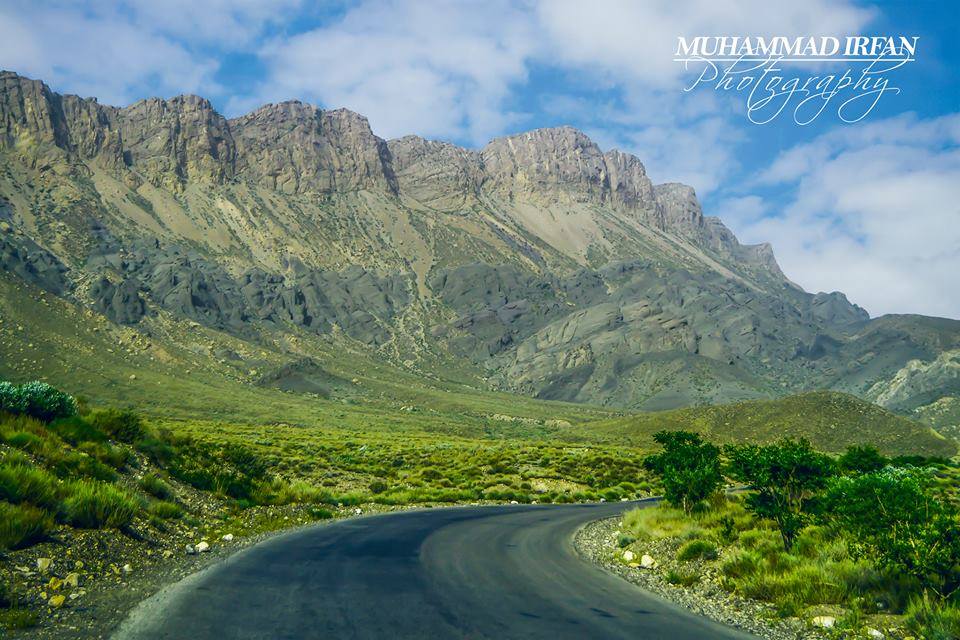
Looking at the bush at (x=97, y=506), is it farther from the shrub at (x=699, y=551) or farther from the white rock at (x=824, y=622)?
the white rock at (x=824, y=622)

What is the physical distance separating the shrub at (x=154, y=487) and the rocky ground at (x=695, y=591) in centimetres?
1129

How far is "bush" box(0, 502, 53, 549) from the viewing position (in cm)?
943

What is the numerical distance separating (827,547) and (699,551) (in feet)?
9.24

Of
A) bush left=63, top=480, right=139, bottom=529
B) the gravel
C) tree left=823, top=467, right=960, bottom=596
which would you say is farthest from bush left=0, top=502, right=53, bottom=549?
tree left=823, top=467, right=960, bottom=596

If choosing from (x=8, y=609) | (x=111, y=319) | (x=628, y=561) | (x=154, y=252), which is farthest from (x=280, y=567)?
(x=154, y=252)

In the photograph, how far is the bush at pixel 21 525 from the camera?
371 inches

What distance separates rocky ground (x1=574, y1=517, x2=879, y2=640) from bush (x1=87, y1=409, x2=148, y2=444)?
47.7ft

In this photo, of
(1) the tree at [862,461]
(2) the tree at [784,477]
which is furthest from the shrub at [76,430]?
Result: (1) the tree at [862,461]

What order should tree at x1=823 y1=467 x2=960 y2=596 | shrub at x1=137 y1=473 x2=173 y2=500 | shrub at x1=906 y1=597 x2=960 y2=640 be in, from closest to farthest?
shrub at x1=906 y1=597 x2=960 y2=640 → tree at x1=823 y1=467 x2=960 y2=596 → shrub at x1=137 y1=473 x2=173 y2=500

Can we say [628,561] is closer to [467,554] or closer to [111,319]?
[467,554]

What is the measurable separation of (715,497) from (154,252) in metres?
191

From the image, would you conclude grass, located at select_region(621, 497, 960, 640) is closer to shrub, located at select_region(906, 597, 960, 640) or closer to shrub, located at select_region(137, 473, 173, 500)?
shrub, located at select_region(906, 597, 960, 640)

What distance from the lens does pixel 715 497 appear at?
20.9 metres

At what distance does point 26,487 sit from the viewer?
10.9m
